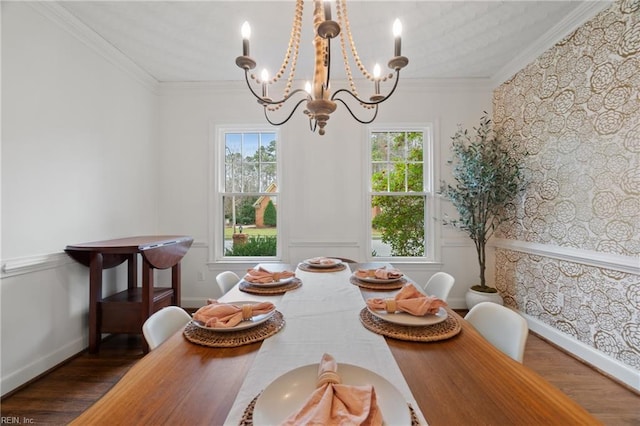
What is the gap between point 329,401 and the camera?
1.87ft

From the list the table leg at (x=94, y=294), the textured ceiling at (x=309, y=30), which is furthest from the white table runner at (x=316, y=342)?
the textured ceiling at (x=309, y=30)

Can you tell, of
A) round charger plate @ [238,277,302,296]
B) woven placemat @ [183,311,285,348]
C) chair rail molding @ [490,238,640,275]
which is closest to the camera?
woven placemat @ [183,311,285,348]

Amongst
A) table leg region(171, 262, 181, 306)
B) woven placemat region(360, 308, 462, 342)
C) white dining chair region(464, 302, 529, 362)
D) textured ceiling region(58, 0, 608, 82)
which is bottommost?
table leg region(171, 262, 181, 306)

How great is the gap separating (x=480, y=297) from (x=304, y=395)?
9.06 ft

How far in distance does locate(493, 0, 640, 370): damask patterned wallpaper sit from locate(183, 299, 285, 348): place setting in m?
2.36

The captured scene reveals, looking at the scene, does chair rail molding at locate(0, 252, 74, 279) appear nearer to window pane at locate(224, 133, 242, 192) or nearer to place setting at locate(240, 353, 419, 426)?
window pane at locate(224, 133, 242, 192)

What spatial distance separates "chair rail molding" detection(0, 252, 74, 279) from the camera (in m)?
1.68

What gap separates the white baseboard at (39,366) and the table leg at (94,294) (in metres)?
0.11

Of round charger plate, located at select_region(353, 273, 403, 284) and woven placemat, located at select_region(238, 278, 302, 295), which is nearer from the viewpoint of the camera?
woven placemat, located at select_region(238, 278, 302, 295)

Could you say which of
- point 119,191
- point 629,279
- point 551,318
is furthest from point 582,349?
point 119,191

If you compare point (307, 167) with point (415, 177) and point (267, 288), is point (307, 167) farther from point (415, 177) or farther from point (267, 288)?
point (267, 288)

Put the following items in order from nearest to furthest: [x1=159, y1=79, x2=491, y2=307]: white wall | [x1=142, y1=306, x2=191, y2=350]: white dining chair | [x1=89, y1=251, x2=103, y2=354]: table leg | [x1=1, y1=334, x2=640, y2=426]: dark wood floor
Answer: [x1=142, y1=306, x2=191, y2=350]: white dining chair → [x1=1, y1=334, x2=640, y2=426]: dark wood floor → [x1=89, y1=251, x2=103, y2=354]: table leg → [x1=159, y1=79, x2=491, y2=307]: white wall

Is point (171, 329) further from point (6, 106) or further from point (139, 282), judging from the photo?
Result: point (139, 282)

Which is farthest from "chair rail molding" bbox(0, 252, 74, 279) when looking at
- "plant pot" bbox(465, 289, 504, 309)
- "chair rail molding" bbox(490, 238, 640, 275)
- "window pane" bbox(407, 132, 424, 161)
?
"chair rail molding" bbox(490, 238, 640, 275)
